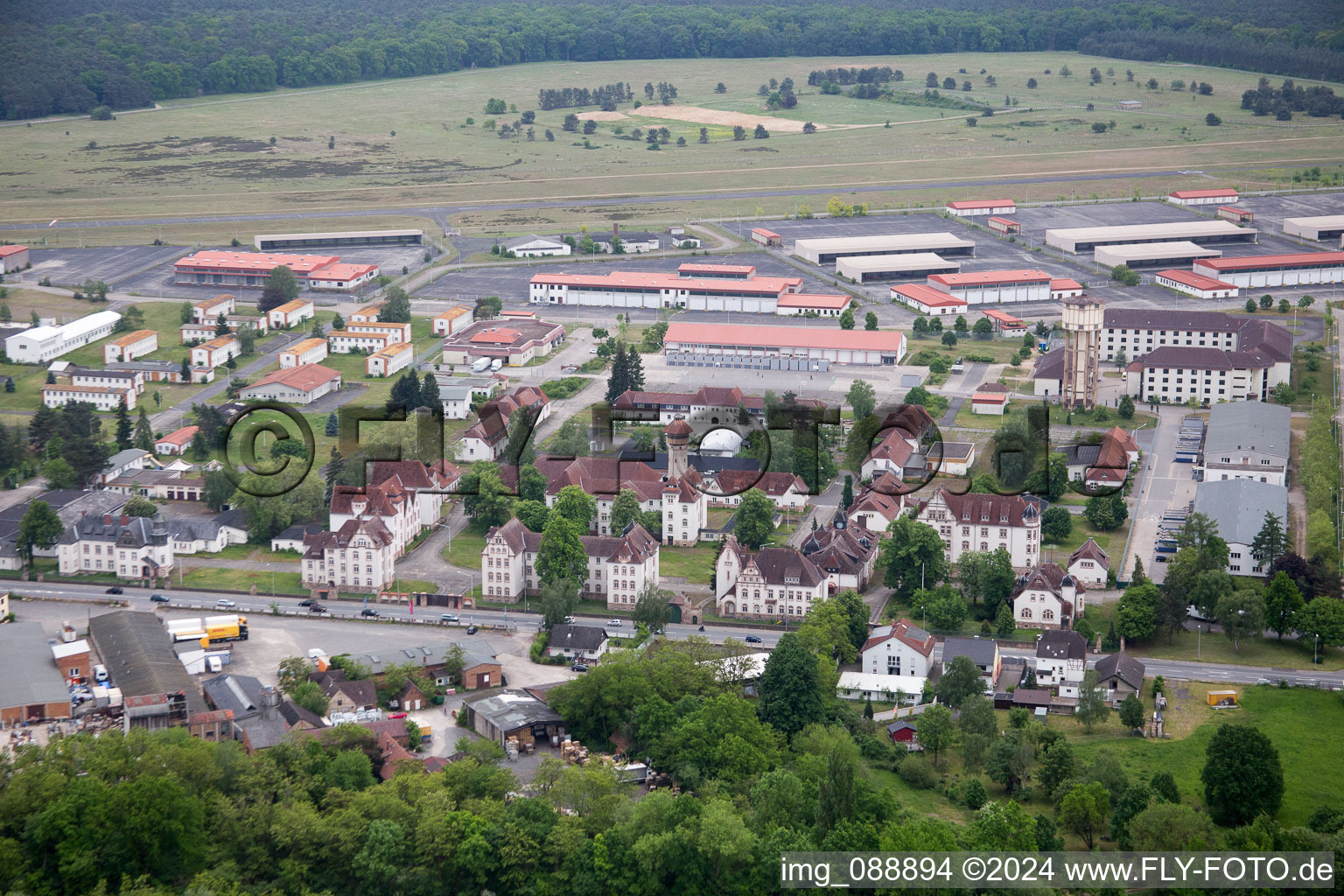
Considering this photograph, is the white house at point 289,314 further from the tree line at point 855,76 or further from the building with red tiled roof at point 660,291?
the tree line at point 855,76

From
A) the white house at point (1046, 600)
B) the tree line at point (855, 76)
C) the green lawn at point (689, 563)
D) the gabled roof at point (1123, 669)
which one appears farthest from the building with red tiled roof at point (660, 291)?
the tree line at point (855, 76)

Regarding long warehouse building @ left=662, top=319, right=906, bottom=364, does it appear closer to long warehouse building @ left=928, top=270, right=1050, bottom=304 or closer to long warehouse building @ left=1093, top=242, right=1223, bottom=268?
long warehouse building @ left=928, top=270, right=1050, bottom=304

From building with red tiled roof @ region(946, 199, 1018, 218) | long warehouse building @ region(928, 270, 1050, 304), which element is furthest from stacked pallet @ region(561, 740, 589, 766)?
building with red tiled roof @ region(946, 199, 1018, 218)

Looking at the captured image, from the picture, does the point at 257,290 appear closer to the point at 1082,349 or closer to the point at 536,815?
the point at 1082,349

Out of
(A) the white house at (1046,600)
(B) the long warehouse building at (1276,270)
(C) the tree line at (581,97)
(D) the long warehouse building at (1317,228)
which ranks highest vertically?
(C) the tree line at (581,97)

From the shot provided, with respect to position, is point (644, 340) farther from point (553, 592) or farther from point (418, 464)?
point (553, 592)

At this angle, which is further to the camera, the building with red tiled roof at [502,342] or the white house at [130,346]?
the building with red tiled roof at [502,342]

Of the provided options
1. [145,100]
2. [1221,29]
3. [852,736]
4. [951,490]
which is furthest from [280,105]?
[852,736]
